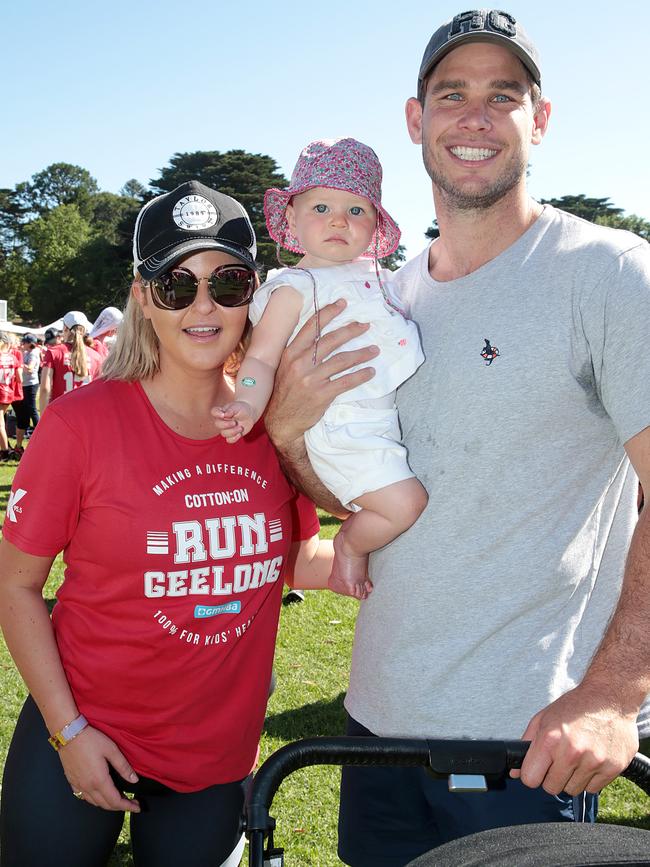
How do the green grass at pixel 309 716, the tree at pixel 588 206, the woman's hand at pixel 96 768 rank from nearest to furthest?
the woman's hand at pixel 96 768 → the green grass at pixel 309 716 → the tree at pixel 588 206

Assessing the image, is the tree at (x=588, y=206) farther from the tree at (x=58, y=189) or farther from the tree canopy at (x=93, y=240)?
the tree at (x=58, y=189)

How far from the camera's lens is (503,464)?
7.29 feet

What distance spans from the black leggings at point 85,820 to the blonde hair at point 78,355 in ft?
30.1

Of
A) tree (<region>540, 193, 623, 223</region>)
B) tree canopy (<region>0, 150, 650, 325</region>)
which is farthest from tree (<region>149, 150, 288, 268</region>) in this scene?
tree (<region>540, 193, 623, 223</region>)

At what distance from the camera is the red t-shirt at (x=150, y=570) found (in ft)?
7.82

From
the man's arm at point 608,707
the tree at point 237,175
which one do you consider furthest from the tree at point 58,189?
the man's arm at point 608,707

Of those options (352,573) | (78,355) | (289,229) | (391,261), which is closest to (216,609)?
(352,573)

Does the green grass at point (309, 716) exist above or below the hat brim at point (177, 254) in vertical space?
below

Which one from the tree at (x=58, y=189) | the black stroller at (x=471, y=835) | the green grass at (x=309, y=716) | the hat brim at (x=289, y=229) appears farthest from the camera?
the tree at (x=58, y=189)

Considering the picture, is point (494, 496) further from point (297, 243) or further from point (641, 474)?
point (297, 243)

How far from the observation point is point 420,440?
96.3 inches

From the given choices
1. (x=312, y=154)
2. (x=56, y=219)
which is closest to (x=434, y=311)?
(x=312, y=154)

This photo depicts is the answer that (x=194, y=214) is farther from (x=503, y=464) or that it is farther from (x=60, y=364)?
(x=60, y=364)

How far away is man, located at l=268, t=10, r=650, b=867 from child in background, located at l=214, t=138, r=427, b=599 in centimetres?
9
